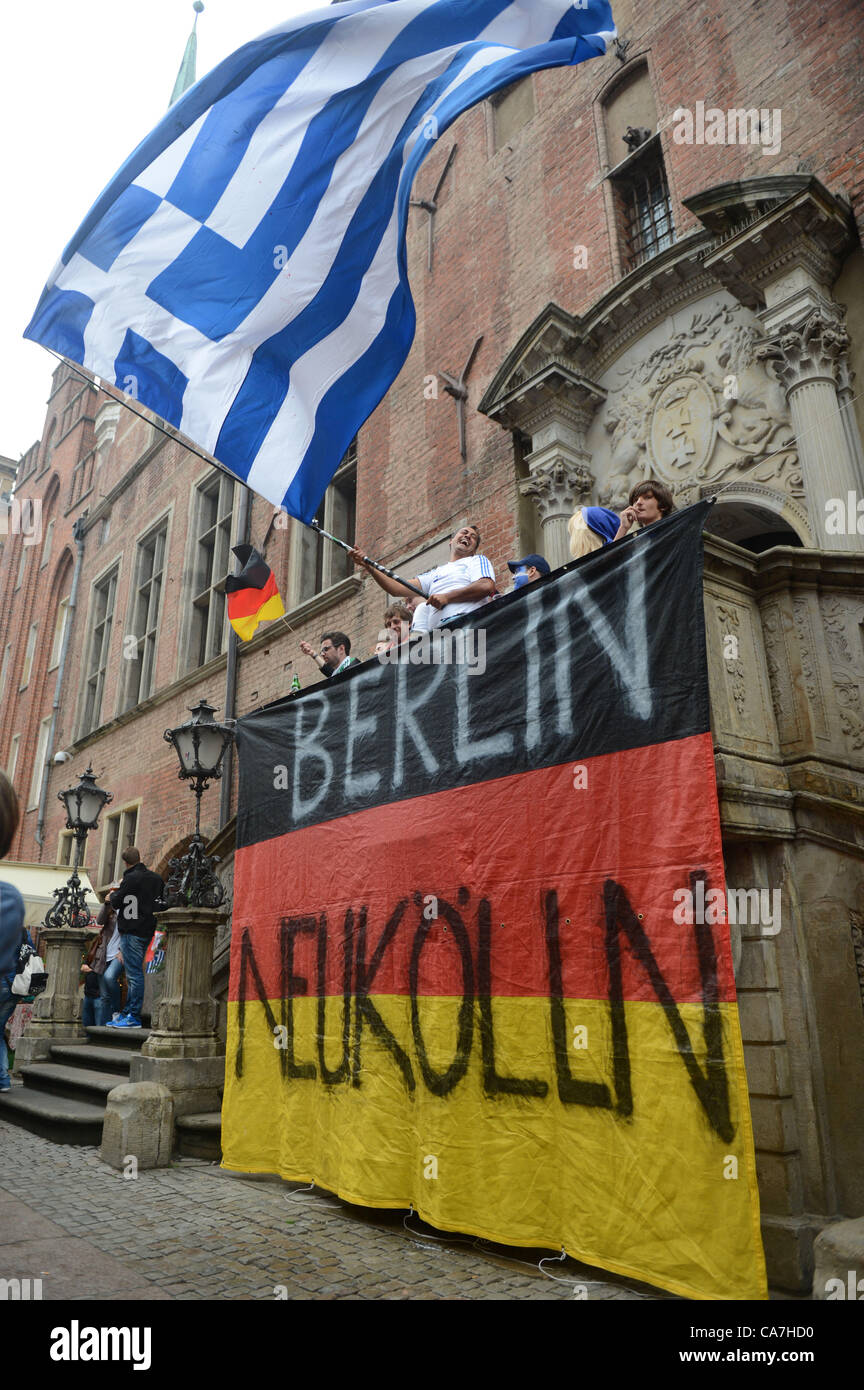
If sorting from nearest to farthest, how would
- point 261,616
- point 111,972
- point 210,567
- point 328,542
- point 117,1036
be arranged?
point 117,1036 < point 111,972 < point 261,616 < point 328,542 < point 210,567

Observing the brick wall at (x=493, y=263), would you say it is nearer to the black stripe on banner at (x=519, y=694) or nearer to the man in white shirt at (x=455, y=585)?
the man in white shirt at (x=455, y=585)

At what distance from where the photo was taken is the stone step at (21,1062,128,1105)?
272 inches

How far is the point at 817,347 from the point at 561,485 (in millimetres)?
2638

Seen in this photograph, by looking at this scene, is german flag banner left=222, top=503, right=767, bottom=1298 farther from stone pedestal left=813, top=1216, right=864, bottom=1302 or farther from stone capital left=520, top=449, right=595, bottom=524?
stone capital left=520, top=449, right=595, bottom=524

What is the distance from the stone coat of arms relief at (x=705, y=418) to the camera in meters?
7.14

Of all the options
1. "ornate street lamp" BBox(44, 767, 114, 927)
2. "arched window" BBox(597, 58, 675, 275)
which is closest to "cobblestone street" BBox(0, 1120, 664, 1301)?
"ornate street lamp" BBox(44, 767, 114, 927)

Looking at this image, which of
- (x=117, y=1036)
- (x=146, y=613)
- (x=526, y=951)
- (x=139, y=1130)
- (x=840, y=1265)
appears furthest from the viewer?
(x=146, y=613)

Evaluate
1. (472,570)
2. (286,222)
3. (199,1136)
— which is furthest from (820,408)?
(199,1136)

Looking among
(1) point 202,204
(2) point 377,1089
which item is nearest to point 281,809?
(2) point 377,1089

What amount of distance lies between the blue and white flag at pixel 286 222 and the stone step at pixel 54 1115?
4784mm

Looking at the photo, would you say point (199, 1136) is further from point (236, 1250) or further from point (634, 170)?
point (634, 170)

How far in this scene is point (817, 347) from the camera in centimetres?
675

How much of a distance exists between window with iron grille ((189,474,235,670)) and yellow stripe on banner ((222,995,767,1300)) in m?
10.9
